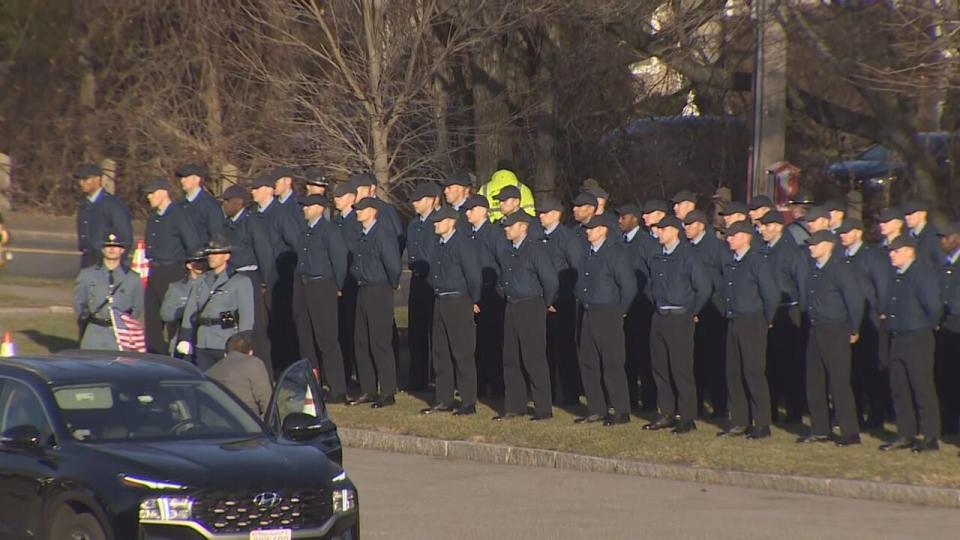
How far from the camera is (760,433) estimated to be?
15344 mm

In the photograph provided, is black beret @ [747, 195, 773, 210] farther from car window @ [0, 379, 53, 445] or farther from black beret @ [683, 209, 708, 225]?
car window @ [0, 379, 53, 445]

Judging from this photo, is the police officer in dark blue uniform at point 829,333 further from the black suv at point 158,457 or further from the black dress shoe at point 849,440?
the black suv at point 158,457

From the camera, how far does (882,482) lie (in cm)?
1328

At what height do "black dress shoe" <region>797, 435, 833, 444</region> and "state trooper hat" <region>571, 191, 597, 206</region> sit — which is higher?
"state trooper hat" <region>571, 191, 597, 206</region>

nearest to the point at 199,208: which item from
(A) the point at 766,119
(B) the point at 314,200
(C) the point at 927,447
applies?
(B) the point at 314,200

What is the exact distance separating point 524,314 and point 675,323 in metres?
1.63

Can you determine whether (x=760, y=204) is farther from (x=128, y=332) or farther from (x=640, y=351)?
(x=128, y=332)

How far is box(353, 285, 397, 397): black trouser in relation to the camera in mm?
17500

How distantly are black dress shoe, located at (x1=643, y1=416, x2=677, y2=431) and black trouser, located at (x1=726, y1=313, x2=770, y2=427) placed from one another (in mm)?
593

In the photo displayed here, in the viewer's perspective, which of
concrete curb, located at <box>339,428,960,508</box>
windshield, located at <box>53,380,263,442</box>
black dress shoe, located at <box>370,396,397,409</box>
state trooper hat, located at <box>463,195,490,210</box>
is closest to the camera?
windshield, located at <box>53,380,263,442</box>

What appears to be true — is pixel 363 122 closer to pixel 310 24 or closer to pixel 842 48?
pixel 310 24

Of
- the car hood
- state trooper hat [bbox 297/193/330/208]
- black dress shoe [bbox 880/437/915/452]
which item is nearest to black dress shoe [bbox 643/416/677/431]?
black dress shoe [bbox 880/437/915/452]

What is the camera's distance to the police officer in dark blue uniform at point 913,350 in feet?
48.0

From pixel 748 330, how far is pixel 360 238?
4213 mm
